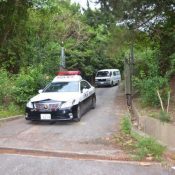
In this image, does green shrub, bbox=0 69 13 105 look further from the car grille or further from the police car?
the car grille

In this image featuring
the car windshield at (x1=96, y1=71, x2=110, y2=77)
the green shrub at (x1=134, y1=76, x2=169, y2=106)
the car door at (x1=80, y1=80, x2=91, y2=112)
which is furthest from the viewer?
the car windshield at (x1=96, y1=71, x2=110, y2=77)

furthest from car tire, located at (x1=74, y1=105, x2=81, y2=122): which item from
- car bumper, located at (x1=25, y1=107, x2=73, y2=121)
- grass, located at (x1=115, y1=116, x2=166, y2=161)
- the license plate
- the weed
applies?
the weed

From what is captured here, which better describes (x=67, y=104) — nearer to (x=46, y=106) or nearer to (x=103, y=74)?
(x=46, y=106)

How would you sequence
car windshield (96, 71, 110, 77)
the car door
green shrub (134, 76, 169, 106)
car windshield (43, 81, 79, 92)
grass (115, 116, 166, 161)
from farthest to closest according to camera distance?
car windshield (96, 71, 110, 77)
the car door
car windshield (43, 81, 79, 92)
green shrub (134, 76, 169, 106)
grass (115, 116, 166, 161)

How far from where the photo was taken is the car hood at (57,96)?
1206 centimetres

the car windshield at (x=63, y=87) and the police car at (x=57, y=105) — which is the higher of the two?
the car windshield at (x=63, y=87)

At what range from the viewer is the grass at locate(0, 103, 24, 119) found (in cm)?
1315

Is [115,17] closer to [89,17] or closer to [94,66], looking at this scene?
[89,17]

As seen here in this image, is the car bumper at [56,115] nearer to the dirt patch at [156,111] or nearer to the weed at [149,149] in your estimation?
the dirt patch at [156,111]

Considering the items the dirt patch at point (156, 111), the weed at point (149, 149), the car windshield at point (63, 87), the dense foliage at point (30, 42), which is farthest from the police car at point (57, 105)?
the weed at point (149, 149)

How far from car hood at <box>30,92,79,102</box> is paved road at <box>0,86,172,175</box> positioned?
2.87 ft

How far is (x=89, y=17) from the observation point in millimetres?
15359

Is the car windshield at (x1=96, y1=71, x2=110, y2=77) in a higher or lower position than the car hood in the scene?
higher

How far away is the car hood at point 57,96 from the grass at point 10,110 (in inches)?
56.4
